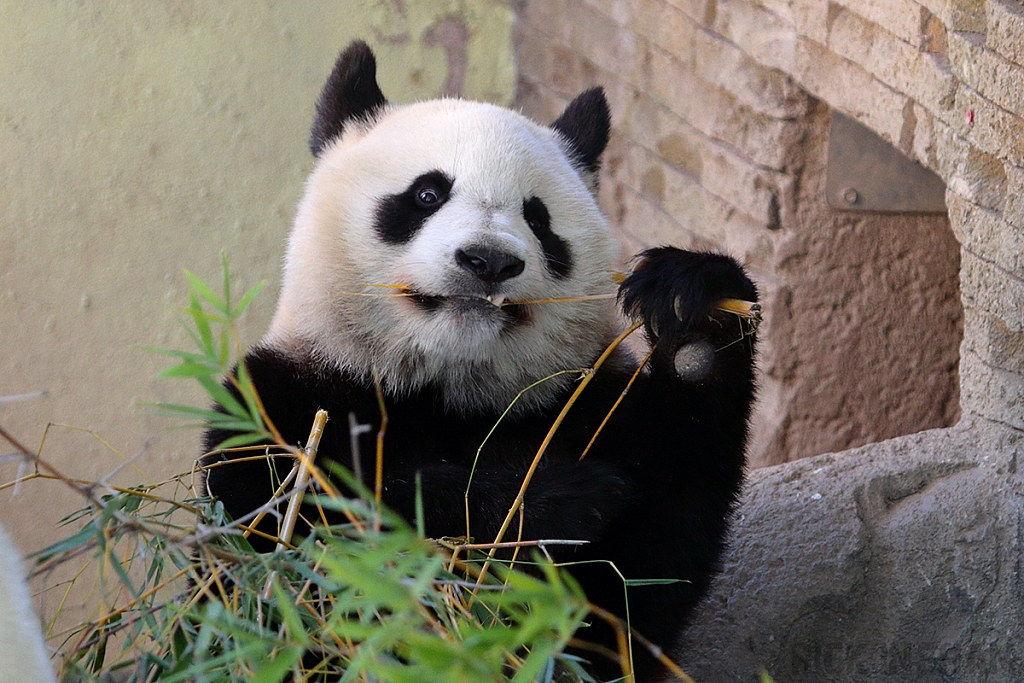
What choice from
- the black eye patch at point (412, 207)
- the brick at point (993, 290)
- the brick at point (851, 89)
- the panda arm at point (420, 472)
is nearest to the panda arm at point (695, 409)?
the panda arm at point (420, 472)

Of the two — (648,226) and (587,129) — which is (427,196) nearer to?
(587,129)

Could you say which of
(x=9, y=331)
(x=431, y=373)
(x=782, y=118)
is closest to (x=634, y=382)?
(x=431, y=373)

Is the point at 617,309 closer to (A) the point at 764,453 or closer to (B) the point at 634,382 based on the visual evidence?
(B) the point at 634,382

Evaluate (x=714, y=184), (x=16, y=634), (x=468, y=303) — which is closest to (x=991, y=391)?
(x=468, y=303)

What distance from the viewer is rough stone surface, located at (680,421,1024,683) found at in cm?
207

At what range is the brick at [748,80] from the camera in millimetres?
3012

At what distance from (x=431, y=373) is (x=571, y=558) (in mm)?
438

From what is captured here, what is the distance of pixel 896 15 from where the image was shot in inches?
96.5

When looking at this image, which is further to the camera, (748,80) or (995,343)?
(748,80)

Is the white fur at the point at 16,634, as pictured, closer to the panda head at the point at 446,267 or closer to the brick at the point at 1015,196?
the panda head at the point at 446,267

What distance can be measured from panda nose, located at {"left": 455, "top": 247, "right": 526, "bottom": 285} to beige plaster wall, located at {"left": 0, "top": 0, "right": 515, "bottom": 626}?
214 centimetres

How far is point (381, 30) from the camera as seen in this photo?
14.0 ft

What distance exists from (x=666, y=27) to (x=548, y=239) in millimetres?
1632

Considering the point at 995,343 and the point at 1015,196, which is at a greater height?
the point at 1015,196
